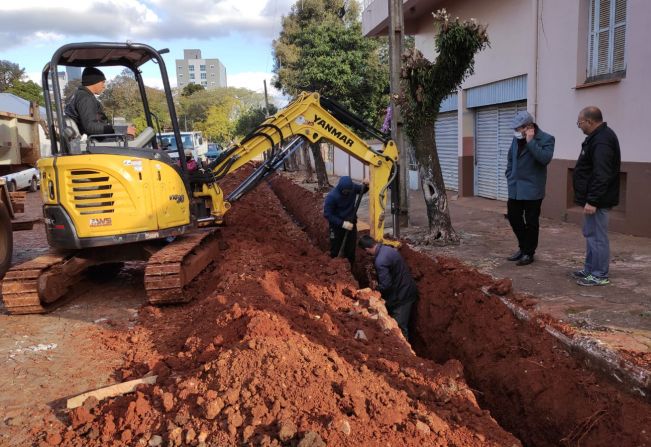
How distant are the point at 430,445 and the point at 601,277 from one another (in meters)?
3.82

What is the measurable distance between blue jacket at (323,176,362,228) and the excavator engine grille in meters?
3.07

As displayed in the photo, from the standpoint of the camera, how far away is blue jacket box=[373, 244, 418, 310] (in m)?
6.53

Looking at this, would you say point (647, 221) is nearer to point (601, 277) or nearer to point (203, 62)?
point (601, 277)

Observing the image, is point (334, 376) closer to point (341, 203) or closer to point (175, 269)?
point (175, 269)

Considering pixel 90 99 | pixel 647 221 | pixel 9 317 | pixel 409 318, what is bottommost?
pixel 409 318

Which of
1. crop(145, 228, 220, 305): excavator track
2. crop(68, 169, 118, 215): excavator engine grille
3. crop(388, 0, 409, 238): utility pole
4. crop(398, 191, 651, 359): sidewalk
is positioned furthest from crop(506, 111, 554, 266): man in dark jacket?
crop(68, 169, 118, 215): excavator engine grille

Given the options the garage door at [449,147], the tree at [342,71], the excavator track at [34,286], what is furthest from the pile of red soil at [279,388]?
the tree at [342,71]

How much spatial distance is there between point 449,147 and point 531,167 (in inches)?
382

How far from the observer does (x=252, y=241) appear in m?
8.28

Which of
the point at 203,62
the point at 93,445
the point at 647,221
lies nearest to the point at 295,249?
the point at 647,221

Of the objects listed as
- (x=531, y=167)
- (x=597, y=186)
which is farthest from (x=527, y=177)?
(x=597, y=186)

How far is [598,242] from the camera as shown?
575 cm

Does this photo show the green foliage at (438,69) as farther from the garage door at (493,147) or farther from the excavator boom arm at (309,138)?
the garage door at (493,147)

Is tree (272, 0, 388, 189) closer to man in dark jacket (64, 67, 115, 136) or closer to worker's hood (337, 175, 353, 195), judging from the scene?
worker's hood (337, 175, 353, 195)
